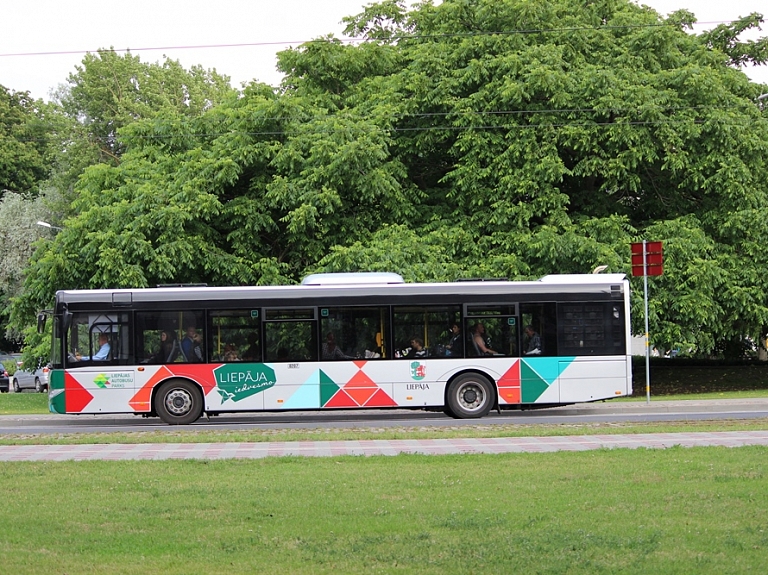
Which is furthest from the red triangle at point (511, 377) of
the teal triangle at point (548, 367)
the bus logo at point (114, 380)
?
the bus logo at point (114, 380)

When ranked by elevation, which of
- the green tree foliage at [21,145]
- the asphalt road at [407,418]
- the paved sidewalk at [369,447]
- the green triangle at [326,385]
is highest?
the green tree foliage at [21,145]

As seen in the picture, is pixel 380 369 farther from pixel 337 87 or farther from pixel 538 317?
pixel 337 87

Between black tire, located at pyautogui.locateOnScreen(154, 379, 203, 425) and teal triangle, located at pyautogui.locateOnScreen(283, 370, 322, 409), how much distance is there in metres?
1.80

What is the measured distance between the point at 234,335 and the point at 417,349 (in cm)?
374

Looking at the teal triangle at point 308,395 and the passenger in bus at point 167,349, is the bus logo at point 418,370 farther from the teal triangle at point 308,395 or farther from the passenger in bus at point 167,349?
the passenger in bus at point 167,349

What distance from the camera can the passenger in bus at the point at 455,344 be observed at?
20812 mm

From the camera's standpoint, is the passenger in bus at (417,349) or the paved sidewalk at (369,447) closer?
the paved sidewalk at (369,447)

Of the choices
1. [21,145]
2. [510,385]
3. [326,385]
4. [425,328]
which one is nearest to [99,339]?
[326,385]

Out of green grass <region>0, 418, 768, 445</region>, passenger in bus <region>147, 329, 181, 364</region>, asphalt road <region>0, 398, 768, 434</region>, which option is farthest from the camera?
passenger in bus <region>147, 329, 181, 364</region>

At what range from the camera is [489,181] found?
95.0 ft

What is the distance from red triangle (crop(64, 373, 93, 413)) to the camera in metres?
20.4

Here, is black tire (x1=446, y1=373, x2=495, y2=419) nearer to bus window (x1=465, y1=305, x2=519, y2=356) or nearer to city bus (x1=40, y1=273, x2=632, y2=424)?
city bus (x1=40, y1=273, x2=632, y2=424)

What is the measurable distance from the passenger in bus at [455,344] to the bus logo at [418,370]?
22.6 inches

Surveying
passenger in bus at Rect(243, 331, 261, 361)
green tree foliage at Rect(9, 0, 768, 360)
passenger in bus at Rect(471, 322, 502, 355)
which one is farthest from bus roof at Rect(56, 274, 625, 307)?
green tree foliage at Rect(9, 0, 768, 360)
